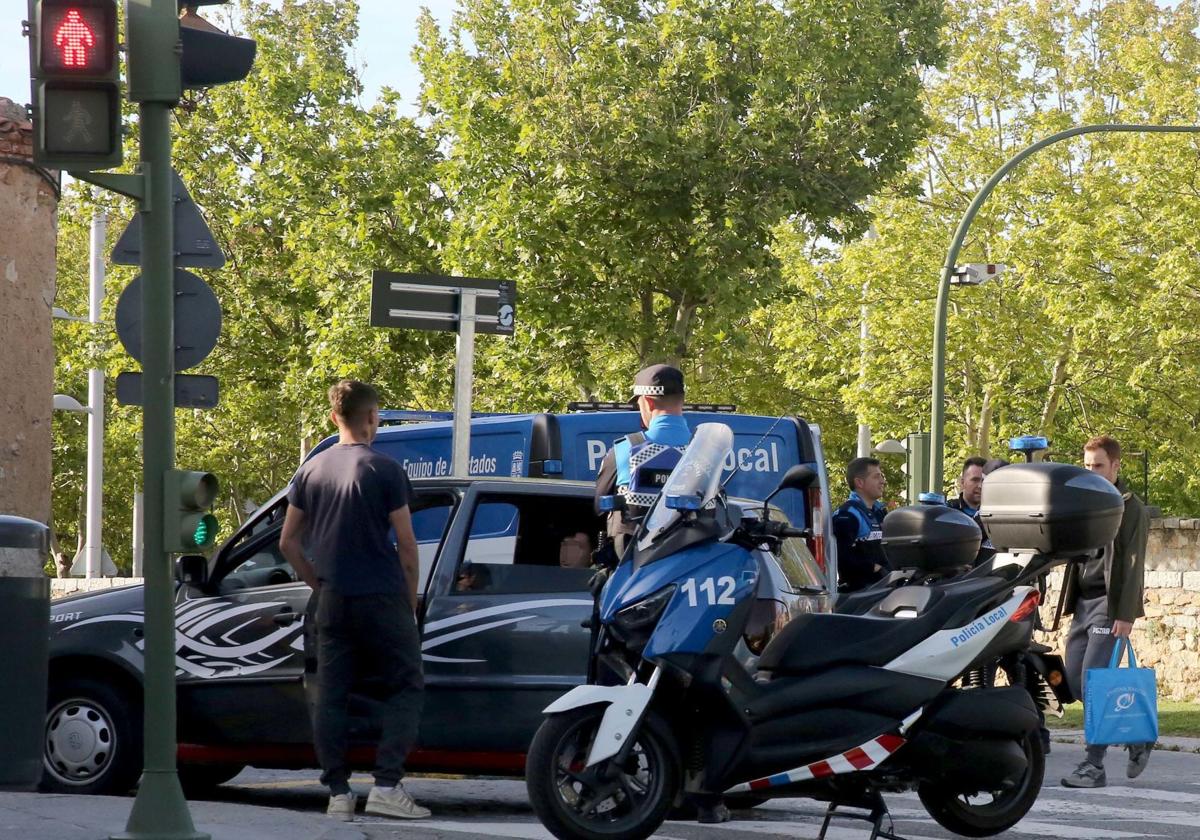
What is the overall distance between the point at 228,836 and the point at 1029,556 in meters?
3.11

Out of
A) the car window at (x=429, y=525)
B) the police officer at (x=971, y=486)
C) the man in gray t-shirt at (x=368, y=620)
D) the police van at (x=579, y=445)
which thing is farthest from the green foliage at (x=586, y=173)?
the man in gray t-shirt at (x=368, y=620)

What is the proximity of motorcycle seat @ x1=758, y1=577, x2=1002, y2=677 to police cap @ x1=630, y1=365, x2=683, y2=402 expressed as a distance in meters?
1.59

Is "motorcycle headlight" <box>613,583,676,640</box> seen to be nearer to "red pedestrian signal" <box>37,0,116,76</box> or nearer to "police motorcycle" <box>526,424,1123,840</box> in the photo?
"police motorcycle" <box>526,424,1123,840</box>

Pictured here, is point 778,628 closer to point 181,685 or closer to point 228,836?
point 228,836

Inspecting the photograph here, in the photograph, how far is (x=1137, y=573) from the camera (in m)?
10.4

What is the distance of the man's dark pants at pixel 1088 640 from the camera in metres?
10.5

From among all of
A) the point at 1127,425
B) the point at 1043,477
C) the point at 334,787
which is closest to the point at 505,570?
the point at 334,787

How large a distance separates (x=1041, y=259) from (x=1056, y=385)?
148 inches

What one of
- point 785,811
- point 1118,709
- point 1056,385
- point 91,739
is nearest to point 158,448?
point 91,739

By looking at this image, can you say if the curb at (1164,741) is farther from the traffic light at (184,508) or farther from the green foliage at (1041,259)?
the green foliage at (1041,259)

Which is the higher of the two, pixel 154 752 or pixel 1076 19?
pixel 1076 19

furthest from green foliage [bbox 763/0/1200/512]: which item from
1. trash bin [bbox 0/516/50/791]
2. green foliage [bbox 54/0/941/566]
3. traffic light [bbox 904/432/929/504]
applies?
trash bin [bbox 0/516/50/791]

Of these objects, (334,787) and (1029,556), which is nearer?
(1029,556)

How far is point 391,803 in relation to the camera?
8.13 metres
